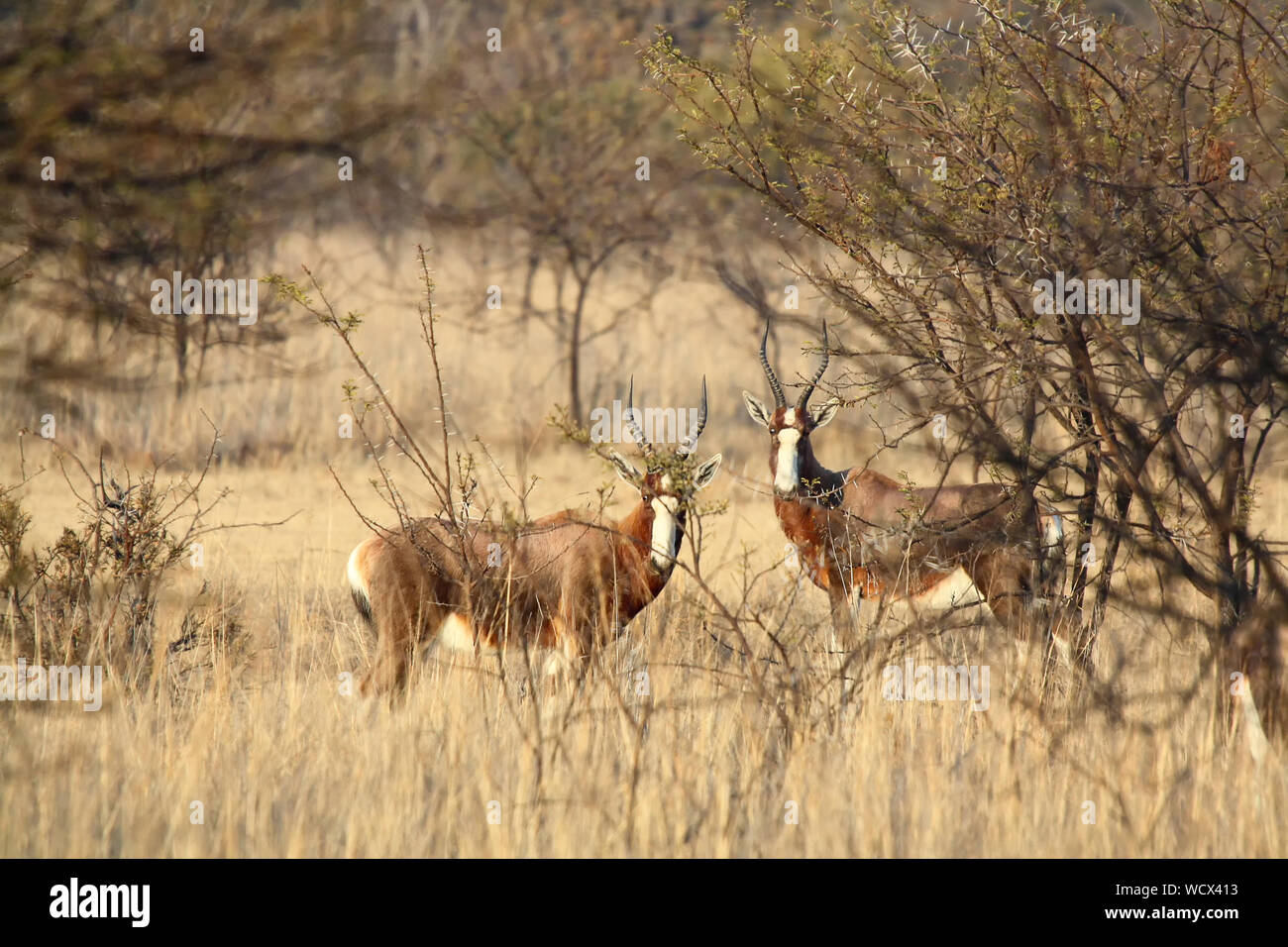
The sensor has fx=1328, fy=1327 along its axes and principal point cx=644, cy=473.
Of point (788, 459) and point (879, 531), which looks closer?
point (879, 531)

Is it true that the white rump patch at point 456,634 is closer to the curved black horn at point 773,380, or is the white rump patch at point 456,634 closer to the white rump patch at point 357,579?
the white rump patch at point 357,579

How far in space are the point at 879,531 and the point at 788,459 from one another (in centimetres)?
93

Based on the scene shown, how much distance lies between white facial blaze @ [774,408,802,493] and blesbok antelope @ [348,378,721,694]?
0.89 meters

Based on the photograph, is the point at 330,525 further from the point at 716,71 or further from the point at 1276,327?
the point at 1276,327

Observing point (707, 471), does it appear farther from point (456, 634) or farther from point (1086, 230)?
point (1086, 230)

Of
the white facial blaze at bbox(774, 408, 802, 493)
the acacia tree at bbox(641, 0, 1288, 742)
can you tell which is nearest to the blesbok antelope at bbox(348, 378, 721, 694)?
the white facial blaze at bbox(774, 408, 802, 493)

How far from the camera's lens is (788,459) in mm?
7320

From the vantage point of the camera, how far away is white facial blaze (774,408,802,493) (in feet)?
23.8

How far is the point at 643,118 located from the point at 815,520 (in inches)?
565

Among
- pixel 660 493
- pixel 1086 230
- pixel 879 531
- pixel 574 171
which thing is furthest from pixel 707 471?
pixel 574 171

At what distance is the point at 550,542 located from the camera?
6.53m

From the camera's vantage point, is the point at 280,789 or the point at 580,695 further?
the point at 580,695
